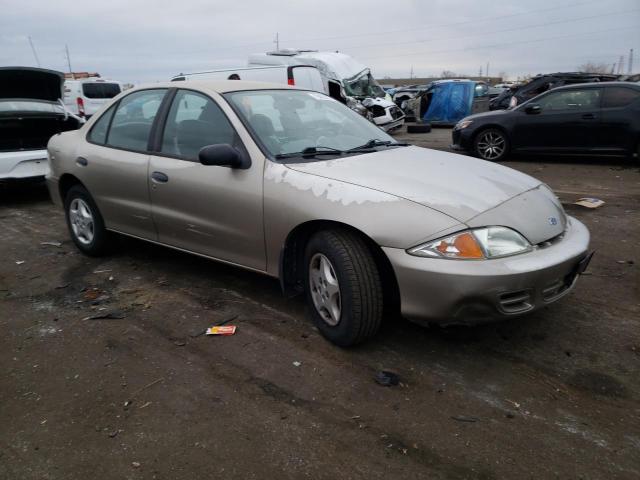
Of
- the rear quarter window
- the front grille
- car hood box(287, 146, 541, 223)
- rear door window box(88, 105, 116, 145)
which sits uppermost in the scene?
the rear quarter window

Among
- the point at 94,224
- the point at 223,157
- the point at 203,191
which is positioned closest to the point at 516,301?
the point at 223,157

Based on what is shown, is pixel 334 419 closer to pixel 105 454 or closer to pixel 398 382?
pixel 398 382

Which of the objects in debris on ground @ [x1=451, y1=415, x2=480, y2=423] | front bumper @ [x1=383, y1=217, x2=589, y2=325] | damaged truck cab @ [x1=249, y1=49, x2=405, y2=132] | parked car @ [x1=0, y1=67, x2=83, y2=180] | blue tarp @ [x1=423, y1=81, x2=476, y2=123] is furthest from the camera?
blue tarp @ [x1=423, y1=81, x2=476, y2=123]

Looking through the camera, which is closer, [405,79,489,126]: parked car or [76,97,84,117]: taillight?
[76,97,84,117]: taillight

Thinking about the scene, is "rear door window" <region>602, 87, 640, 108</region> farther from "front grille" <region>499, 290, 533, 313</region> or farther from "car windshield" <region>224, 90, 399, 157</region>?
"front grille" <region>499, 290, 533, 313</region>

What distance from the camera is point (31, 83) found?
7.31 meters

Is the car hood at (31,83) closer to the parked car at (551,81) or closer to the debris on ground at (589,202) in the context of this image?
the debris on ground at (589,202)

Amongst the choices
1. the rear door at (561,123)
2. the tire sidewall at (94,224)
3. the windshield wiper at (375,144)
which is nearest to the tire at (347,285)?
the windshield wiper at (375,144)

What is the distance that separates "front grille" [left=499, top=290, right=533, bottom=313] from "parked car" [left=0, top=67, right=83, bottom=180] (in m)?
6.31

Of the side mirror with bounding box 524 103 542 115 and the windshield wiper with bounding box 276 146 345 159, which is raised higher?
the windshield wiper with bounding box 276 146 345 159

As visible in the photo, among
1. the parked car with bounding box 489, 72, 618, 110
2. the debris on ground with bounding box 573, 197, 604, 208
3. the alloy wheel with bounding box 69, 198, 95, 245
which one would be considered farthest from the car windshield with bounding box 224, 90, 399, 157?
the parked car with bounding box 489, 72, 618, 110

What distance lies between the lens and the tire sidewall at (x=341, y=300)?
278cm

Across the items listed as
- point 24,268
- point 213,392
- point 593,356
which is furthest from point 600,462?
point 24,268

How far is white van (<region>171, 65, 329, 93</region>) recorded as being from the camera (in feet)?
41.3
